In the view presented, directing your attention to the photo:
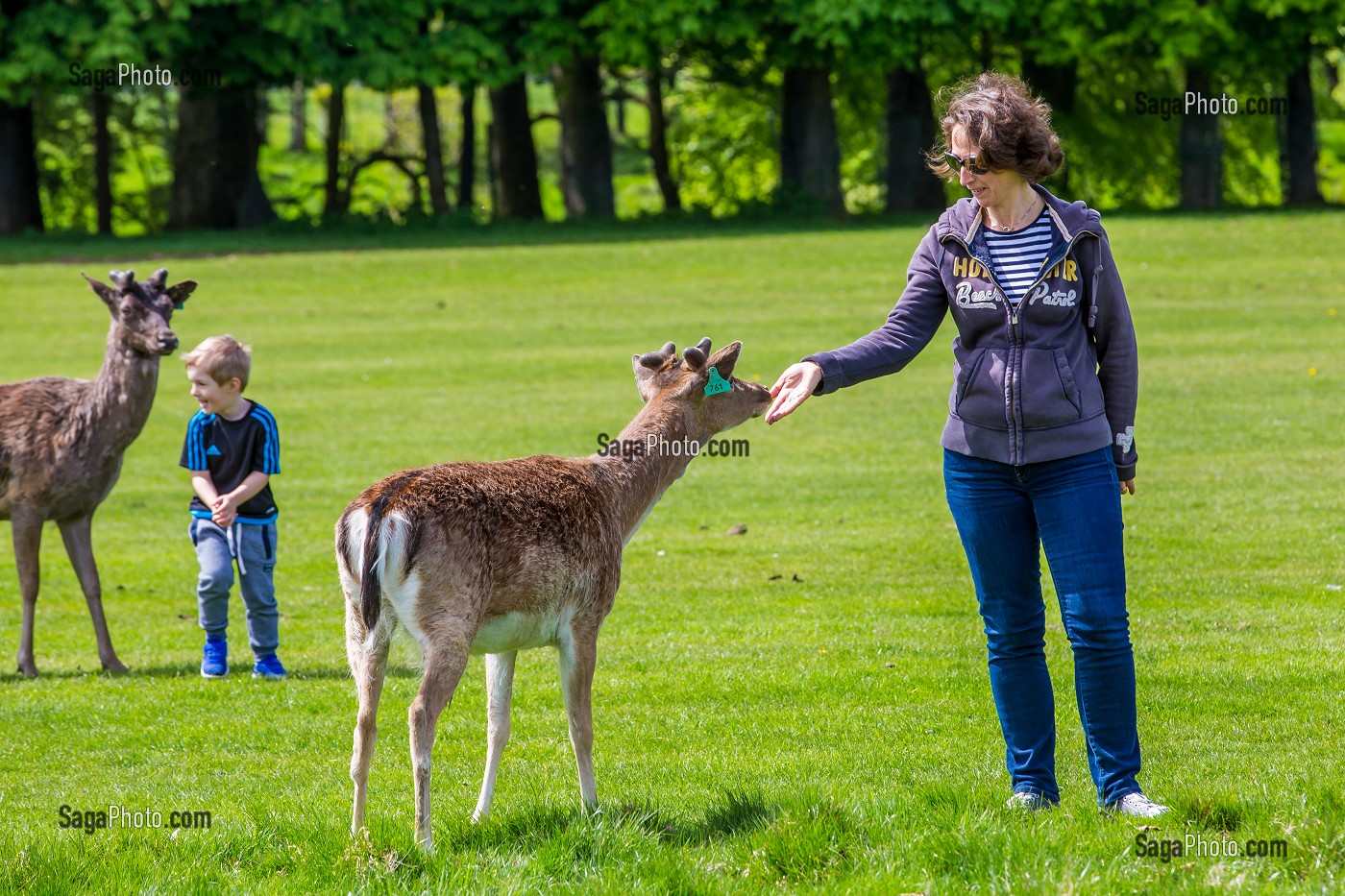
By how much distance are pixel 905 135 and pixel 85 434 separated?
32.1 meters

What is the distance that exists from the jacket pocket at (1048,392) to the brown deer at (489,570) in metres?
1.53

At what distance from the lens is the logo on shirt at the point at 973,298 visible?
211 inches

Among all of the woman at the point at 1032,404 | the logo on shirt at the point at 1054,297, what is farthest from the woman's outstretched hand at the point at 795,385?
the logo on shirt at the point at 1054,297

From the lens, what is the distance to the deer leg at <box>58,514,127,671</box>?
9.38m

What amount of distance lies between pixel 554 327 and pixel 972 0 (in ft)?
49.9

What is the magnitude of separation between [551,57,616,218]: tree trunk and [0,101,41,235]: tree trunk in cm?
1260

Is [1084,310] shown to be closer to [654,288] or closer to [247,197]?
[654,288]

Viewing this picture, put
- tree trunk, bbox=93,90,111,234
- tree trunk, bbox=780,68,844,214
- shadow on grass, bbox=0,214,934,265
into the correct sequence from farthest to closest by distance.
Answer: tree trunk, bbox=93,90,111,234, tree trunk, bbox=780,68,844,214, shadow on grass, bbox=0,214,934,265

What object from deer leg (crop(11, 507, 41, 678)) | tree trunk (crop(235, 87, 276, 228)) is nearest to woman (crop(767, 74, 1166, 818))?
deer leg (crop(11, 507, 41, 678))

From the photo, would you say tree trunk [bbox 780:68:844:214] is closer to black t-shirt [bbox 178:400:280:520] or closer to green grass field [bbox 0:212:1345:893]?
green grass field [bbox 0:212:1345:893]

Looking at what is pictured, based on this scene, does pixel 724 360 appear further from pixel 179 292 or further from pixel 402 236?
pixel 402 236

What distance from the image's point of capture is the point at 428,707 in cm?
539
